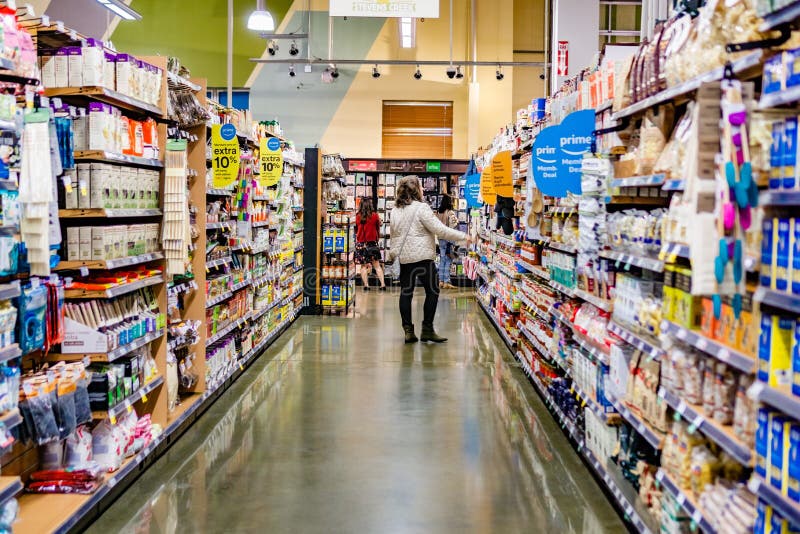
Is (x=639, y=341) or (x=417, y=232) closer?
(x=639, y=341)

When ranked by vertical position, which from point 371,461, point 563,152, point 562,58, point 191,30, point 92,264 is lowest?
point 371,461

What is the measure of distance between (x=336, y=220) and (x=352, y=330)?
6.98ft

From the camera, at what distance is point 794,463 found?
231 centimetres

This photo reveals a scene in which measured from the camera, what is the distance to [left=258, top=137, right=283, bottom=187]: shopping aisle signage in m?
7.88

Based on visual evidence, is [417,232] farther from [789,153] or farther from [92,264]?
[789,153]

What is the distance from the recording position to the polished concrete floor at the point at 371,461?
408 centimetres

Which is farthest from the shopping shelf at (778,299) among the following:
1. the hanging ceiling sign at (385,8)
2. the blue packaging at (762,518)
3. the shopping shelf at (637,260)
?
the hanging ceiling sign at (385,8)

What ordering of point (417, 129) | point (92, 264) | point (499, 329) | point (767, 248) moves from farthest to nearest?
point (417, 129)
point (499, 329)
point (92, 264)
point (767, 248)

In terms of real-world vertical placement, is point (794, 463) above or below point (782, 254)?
below

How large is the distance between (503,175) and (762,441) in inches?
200

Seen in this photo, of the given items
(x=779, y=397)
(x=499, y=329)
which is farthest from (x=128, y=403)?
(x=499, y=329)

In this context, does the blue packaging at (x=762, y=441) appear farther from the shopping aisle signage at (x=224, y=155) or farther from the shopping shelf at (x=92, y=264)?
the shopping aisle signage at (x=224, y=155)

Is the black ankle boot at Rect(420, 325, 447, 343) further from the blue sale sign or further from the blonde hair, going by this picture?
the blue sale sign

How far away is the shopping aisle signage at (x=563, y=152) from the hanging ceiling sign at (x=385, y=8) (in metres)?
3.61
